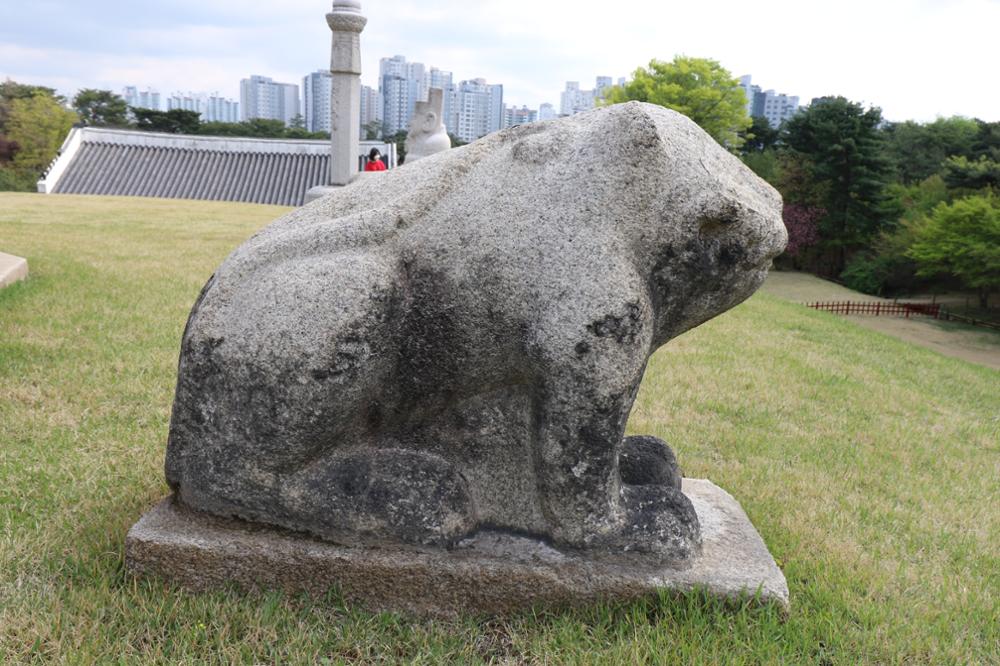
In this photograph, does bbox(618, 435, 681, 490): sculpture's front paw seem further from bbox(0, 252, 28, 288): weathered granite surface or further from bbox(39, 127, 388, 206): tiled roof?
bbox(39, 127, 388, 206): tiled roof

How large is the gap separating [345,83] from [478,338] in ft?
35.3

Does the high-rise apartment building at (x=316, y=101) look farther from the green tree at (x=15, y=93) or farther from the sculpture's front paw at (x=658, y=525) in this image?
the sculpture's front paw at (x=658, y=525)

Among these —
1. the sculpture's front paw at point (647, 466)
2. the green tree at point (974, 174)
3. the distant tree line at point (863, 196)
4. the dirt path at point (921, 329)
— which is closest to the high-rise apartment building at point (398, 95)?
the distant tree line at point (863, 196)

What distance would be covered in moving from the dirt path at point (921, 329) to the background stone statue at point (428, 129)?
8228 millimetres

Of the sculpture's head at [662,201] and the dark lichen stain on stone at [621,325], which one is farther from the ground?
the sculpture's head at [662,201]

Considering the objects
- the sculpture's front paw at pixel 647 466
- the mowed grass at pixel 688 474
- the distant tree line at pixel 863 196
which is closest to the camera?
the mowed grass at pixel 688 474

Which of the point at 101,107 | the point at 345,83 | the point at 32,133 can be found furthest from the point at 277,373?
the point at 101,107

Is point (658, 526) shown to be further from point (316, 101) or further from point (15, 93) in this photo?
point (316, 101)

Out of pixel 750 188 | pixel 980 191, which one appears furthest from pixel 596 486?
pixel 980 191

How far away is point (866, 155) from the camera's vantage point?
2280 centimetres

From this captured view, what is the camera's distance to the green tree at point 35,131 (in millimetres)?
24812

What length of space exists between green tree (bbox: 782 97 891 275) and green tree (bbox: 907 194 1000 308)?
4353 mm

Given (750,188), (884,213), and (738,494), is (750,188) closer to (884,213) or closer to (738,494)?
(738,494)

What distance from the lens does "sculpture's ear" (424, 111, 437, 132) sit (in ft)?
47.8
